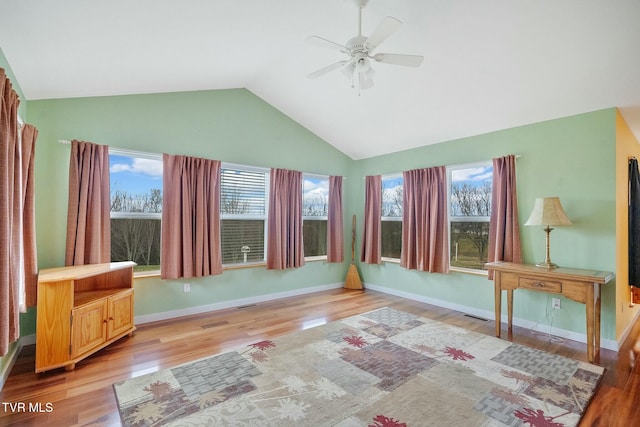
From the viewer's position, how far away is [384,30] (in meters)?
2.05

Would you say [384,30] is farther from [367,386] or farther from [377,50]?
[367,386]

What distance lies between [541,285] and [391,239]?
252 centimetres

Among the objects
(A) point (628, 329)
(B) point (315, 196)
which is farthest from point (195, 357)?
(A) point (628, 329)

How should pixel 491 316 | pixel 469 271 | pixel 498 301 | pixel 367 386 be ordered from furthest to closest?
1. pixel 469 271
2. pixel 491 316
3. pixel 498 301
4. pixel 367 386

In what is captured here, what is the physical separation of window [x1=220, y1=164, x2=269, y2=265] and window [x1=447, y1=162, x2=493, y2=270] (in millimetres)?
2885

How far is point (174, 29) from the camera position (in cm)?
245

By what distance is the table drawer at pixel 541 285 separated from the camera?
2.92 metres

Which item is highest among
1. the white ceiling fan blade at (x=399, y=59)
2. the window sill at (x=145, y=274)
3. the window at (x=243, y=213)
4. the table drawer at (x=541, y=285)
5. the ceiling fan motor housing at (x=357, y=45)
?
the ceiling fan motor housing at (x=357, y=45)

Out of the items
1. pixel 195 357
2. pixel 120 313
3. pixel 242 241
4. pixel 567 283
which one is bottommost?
pixel 195 357

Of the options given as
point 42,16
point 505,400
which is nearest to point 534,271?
point 505,400

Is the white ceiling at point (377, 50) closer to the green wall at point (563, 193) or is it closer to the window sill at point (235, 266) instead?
the green wall at point (563, 193)

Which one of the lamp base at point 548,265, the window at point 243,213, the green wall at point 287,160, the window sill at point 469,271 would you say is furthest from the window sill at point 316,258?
the lamp base at point 548,265

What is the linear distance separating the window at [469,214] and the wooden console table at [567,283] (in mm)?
870

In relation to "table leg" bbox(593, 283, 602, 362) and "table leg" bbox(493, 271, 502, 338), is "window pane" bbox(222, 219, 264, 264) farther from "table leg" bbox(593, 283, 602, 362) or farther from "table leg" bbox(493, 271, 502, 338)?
"table leg" bbox(593, 283, 602, 362)
